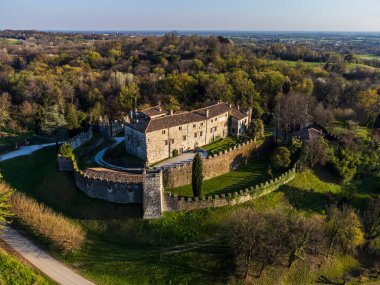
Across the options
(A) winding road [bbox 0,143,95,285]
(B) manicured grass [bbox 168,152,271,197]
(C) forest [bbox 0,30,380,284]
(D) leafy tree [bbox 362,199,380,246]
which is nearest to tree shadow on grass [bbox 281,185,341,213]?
(C) forest [bbox 0,30,380,284]

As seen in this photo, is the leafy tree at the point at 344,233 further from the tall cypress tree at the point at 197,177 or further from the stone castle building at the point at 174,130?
the stone castle building at the point at 174,130

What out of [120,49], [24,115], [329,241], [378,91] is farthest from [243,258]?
[120,49]

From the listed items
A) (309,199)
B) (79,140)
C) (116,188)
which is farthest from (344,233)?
(79,140)

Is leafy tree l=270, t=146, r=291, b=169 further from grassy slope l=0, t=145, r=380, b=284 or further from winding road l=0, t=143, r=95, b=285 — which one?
winding road l=0, t=143, r=95, b=285

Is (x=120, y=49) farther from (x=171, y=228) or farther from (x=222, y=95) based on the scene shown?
(x=171, y=228)

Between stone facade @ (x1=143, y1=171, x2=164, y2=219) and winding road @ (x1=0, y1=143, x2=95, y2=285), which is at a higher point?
stone facade @ (x1=143, y1=171, x2=164, y2=219)

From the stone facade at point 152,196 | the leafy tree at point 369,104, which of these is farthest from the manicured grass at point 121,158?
the leafy tree at point 369,104

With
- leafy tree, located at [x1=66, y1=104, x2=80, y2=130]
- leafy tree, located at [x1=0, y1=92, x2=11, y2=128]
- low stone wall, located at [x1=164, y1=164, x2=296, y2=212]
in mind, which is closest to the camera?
low stone wall, located at [x1=164, y1=164, x2=296, y2=212]

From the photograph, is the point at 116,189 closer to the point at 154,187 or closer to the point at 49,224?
the point at 154,187
